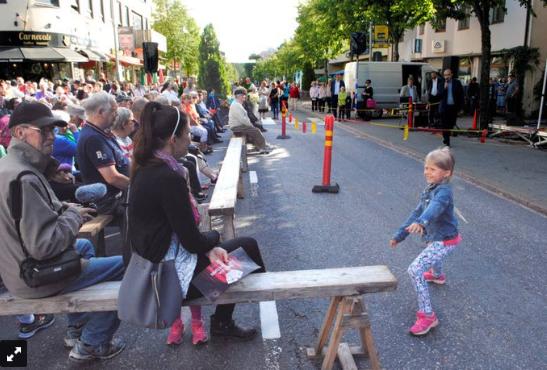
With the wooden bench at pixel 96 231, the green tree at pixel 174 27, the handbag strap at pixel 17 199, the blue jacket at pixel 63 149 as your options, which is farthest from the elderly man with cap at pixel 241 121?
the green tree at pixel 174 27

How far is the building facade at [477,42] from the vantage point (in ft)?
69.1

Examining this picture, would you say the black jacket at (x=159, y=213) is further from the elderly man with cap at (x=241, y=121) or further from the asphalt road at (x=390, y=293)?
the elderly man with cap at (x=241, y=121)

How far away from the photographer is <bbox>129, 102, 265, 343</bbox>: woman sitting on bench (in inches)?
111

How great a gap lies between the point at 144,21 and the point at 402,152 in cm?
3987

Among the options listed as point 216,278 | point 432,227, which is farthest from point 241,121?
point 216,278

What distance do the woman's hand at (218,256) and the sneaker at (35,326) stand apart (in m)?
1.86

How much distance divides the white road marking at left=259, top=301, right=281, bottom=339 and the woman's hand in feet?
3.02

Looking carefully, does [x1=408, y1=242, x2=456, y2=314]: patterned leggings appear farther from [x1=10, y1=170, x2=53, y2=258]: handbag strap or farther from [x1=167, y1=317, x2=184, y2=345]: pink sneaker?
[x1=10, y1=170, x2=53, y2=258]: handbag strap

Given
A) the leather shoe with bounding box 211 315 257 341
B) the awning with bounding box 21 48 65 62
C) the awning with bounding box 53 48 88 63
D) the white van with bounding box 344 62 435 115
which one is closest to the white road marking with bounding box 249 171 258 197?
the leather shoe with bounding box 211 315 257 341

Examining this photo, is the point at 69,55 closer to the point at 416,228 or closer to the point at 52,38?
the point at 52,38

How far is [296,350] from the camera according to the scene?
3.50m

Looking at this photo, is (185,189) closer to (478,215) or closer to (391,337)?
(391,337)

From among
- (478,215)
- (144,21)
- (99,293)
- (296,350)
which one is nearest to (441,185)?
(296,350)

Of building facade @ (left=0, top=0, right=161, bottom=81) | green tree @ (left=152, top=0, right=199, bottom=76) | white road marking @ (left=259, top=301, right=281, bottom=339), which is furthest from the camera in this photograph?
green tree @ (left=152, top=0, right=199, bottom=76)
